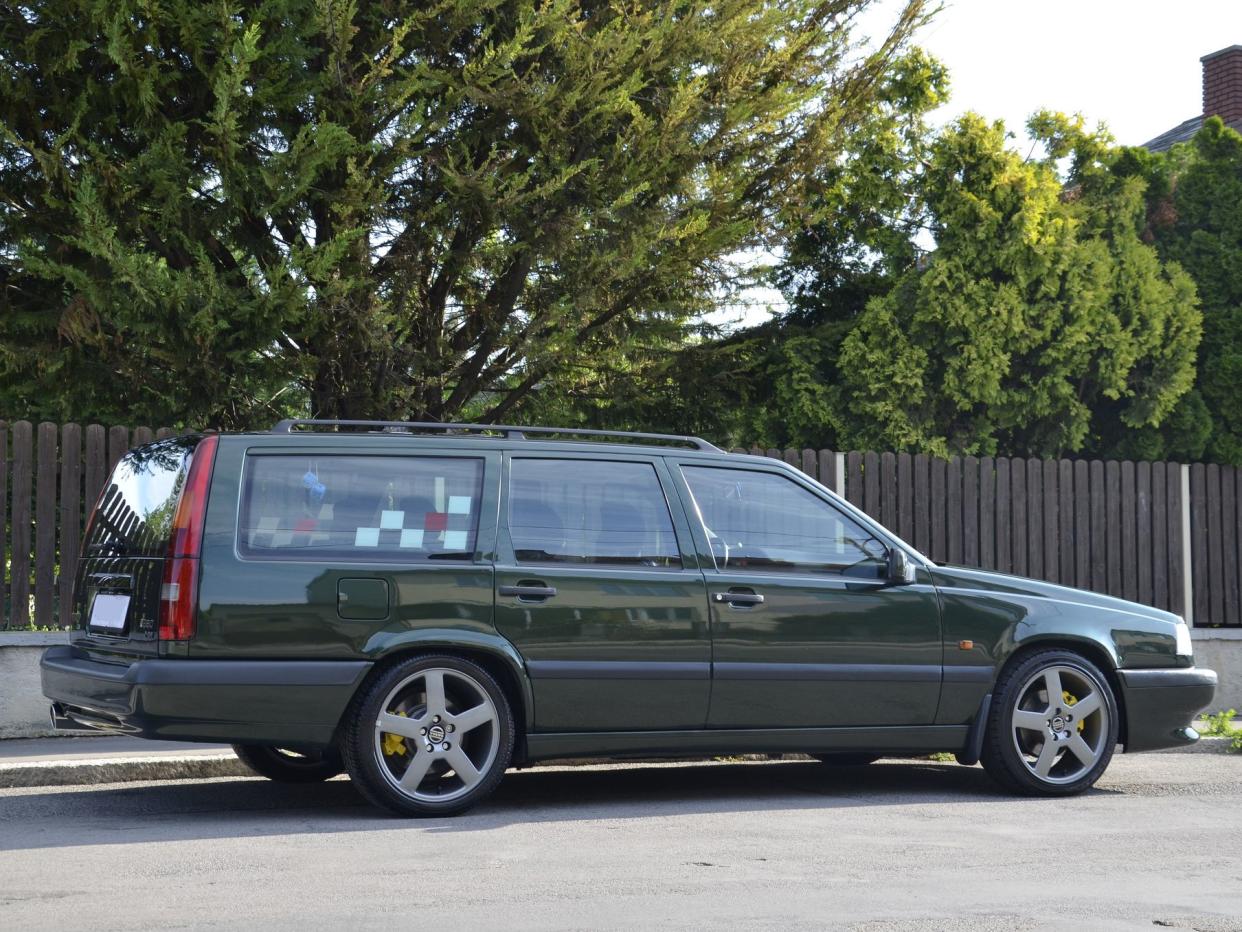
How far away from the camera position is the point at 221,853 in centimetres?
616

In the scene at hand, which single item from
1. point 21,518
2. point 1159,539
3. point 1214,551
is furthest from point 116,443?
point 1214,551

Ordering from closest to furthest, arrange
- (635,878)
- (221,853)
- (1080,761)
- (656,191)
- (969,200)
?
1. (635,878)
2. (221,853)
3. (1080,761)
4. (656,191)
5. (969,200)

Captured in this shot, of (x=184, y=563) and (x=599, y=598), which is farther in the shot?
(x=599, y=598)

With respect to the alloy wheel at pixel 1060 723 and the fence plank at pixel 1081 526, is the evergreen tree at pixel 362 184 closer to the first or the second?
the fence plank at pixel 1081 526

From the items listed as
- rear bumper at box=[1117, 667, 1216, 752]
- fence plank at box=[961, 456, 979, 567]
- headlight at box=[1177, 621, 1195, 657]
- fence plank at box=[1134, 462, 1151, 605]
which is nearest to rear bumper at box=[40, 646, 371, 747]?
rear bumper at box=[1117, 667, 1216, 752]

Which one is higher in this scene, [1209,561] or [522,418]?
[522,418]

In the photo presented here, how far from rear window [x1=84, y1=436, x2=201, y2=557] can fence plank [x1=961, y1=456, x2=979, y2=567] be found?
7.31 metres

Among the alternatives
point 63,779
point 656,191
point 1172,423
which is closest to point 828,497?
point 63,779

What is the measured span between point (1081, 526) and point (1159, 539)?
0.82m

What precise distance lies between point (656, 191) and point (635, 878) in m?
7.49

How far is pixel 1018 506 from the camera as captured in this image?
13031 millimetres

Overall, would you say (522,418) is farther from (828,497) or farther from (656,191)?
(828,497)

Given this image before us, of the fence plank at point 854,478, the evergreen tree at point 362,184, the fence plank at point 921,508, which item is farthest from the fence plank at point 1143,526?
the evergreen tree at point 362,184

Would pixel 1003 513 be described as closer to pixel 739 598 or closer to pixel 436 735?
pixel 739 598
